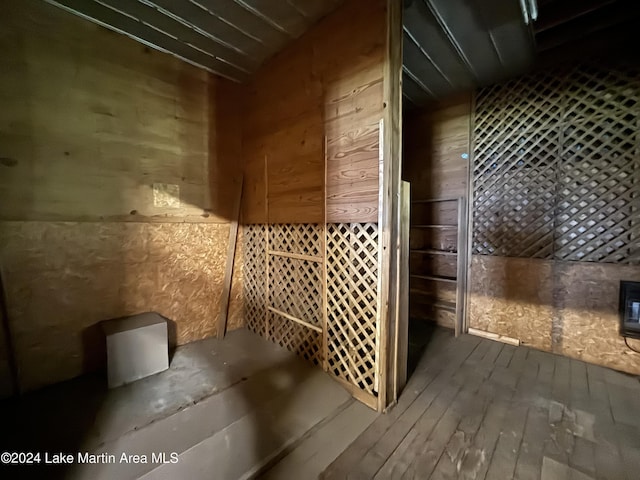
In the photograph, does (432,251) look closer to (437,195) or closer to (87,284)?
(437,195)

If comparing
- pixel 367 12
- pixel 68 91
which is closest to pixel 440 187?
pixel 367 12

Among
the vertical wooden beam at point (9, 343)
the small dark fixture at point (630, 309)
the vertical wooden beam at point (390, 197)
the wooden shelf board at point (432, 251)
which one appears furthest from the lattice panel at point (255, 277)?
the small dark fixture at point (630, 309)

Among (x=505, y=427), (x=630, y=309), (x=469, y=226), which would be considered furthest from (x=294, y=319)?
(x=630, y=309)

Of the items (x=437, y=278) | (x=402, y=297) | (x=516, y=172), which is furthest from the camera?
(x=437, y=278)

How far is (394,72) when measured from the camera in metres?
1.59

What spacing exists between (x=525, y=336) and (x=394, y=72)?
2933mm

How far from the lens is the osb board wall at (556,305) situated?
2.20m

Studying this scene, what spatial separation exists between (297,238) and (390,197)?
102 centimetres

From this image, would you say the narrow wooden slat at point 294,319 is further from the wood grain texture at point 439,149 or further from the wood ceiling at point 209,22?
the wood ceiling at point 209,22

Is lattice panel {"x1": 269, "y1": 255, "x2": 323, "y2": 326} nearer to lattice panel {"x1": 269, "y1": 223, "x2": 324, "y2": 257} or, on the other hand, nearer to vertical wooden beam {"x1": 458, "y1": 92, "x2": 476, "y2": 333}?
lattice panel {"x1": 269, "y1": 223, "x2": 324, "y2": 257}

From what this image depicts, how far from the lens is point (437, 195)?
128 inches

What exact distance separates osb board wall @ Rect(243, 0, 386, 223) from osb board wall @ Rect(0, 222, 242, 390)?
0.96 meters

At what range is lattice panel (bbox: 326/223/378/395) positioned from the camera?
5.66 ft

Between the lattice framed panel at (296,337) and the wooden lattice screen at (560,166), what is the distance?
86.9 inches
